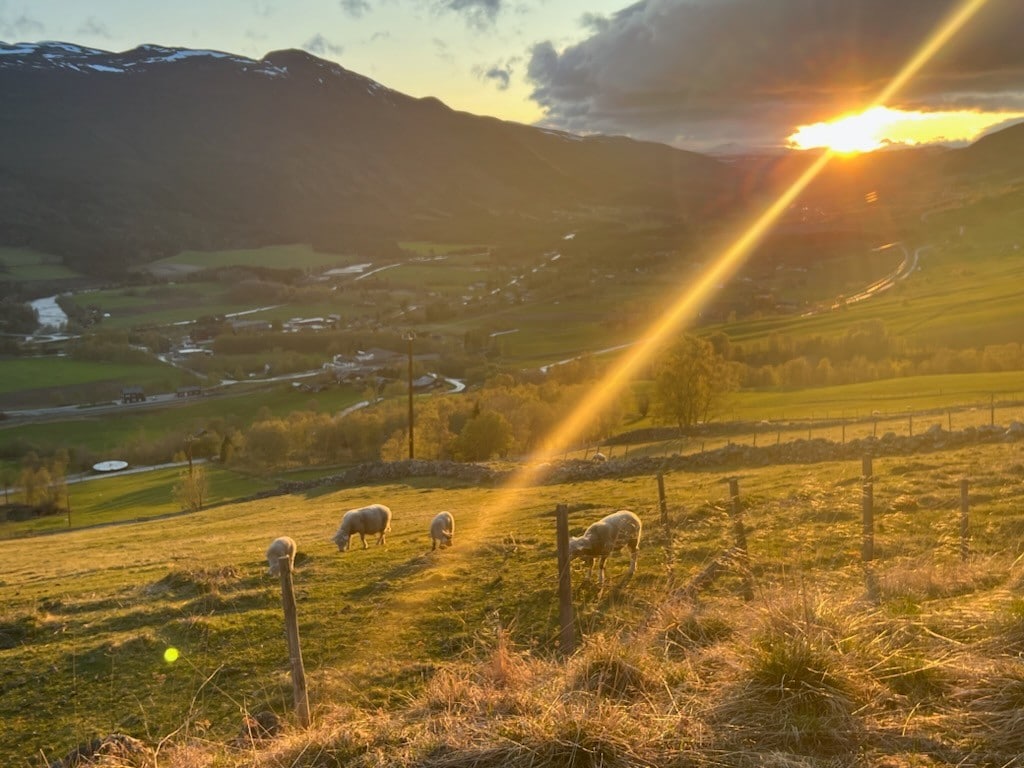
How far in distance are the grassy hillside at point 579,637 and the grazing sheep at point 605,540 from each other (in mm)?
571

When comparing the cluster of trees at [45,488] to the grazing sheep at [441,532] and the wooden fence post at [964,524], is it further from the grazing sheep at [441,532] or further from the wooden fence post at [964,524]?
the wooden fence post at [964,524]

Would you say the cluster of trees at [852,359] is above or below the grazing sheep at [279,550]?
above

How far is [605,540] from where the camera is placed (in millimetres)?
15688

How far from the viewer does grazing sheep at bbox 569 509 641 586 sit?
15516mm

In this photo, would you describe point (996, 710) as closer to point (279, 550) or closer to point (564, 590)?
point (564, 590)

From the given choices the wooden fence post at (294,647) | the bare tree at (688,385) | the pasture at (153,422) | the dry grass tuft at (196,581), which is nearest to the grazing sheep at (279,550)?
the dry grass tuft at (196,581)

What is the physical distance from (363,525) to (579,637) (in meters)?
12.2

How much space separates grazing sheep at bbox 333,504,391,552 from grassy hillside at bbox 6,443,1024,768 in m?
1.12

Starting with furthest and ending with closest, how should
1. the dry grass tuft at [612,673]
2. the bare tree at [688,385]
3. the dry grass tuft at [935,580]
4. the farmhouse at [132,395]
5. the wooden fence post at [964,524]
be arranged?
1. the farmhouse at [132,395]
2. the bare tree at [688,385]
3. the wooden fence post at [964,524]
4. the dry grass tuft at [935,580]
5. the dry grass tuft at [612,673]

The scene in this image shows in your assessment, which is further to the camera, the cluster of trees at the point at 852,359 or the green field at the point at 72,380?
the green field at the point at 72,380

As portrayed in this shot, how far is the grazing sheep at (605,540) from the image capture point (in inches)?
611

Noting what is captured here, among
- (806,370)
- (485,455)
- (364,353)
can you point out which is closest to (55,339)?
(364,353)

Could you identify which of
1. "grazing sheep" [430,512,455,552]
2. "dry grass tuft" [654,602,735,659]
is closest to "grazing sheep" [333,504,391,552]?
"grazing sheep" [430,512,455,552]

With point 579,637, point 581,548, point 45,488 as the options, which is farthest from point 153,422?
point 579,637
